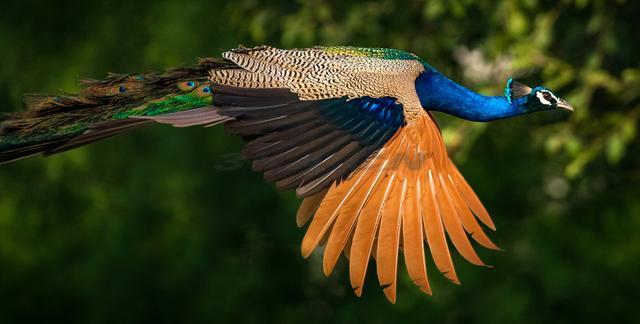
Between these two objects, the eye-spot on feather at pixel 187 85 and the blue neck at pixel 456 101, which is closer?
the eye-spot on feather at pixel 187 85

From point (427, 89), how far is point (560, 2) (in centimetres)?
226

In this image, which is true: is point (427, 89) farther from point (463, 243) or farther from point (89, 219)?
point (89, 219)

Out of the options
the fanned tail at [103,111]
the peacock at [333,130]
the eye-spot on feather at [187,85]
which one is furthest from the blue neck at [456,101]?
the eye-spot on feather at [187,85]

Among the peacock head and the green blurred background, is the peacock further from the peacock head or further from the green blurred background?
the green blurred background

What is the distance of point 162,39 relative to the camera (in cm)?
980

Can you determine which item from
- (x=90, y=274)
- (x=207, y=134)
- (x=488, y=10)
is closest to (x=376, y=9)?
(x=488, y=10)

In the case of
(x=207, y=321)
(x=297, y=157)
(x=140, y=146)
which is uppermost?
(x=297, y=157)

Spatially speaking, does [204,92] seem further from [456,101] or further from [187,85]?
[456,101]

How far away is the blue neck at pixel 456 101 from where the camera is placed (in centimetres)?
552

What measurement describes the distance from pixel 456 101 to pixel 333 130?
0.89 metres

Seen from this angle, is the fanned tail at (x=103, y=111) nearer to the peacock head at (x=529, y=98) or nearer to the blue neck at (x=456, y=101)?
the blue neck at (x=456, y=101)

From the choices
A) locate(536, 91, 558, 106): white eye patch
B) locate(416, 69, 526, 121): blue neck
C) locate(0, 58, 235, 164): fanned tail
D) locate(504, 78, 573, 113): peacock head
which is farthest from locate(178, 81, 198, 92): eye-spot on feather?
locate(536, 91, 558, 106): white eye patch

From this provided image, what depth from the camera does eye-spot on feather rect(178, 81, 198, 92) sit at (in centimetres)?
522

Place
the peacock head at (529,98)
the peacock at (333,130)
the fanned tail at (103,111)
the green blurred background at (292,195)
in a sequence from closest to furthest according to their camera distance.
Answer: the peacock at (333,130) → the fanned tail at (103,111) → the peacock head at (529,98) → the green blurred background at (292,195)
